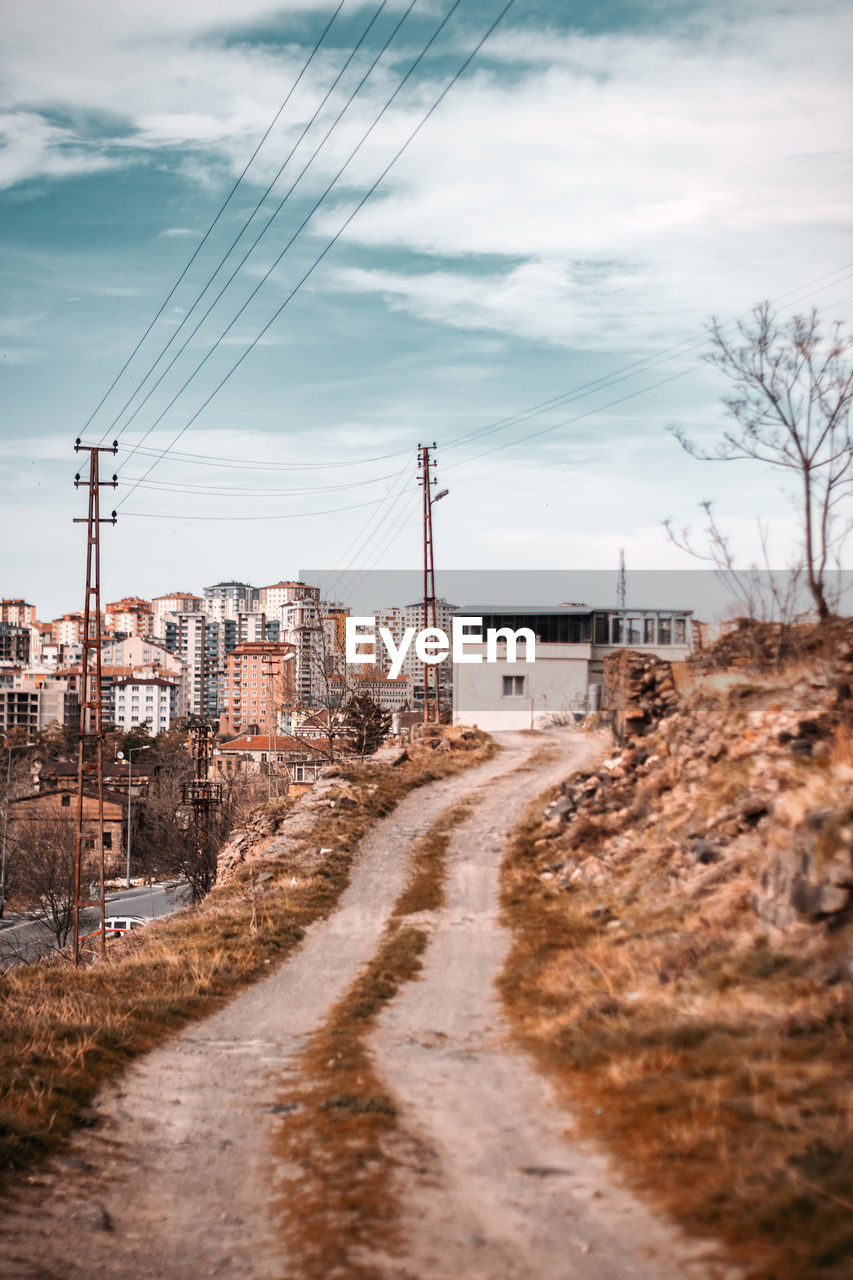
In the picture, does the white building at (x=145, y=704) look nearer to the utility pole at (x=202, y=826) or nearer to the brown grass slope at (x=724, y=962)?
the utility pole at (x=202, y=826)

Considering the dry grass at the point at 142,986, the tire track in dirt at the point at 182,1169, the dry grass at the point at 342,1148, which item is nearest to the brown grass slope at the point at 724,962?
the dry grass at the point at 342,1148

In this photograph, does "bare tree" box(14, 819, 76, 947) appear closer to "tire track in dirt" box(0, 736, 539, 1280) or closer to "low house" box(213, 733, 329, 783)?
"low house" box(213, 733, 329, 783)

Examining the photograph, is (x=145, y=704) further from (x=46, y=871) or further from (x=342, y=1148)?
(x=342, y=1148)

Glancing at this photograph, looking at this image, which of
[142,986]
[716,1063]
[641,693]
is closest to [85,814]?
[641,693]

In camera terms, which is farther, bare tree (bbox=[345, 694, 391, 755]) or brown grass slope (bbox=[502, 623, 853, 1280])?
bare tree (bbox=[345, 694, 391, 755])

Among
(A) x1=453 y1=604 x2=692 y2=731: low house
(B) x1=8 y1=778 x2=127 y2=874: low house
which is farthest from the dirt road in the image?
(B) x1=8 y1=778 x2=127 y2=874: low house

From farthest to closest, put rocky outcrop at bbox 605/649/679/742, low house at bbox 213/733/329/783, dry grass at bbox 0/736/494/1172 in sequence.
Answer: low house at bbox 213/733/329/783
rocky outcrop at bbox 605/649/679/742
dry grass at bbox 0/736/494/1172

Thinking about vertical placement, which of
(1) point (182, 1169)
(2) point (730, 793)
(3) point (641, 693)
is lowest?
(1) point (182, 1169)
